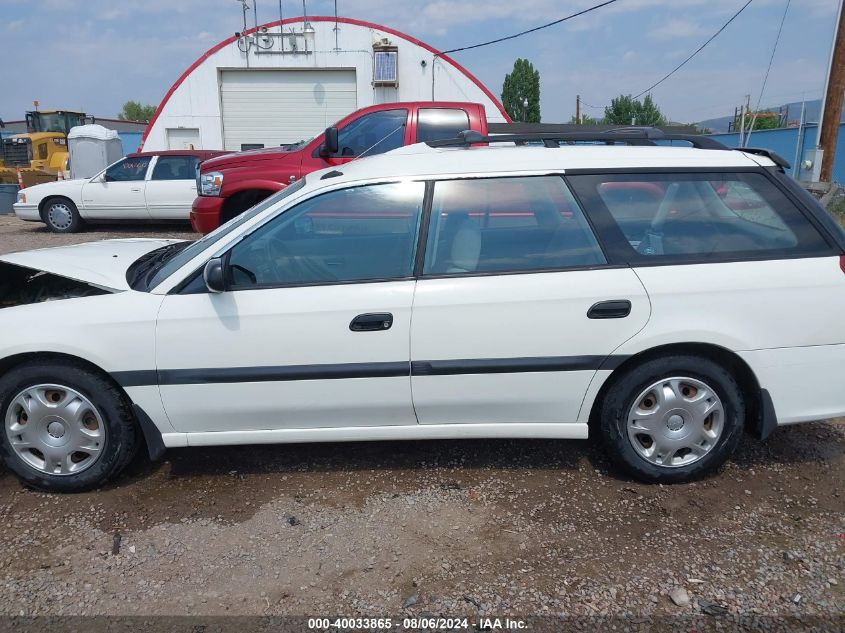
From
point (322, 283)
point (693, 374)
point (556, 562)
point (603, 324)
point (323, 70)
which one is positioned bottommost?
point (556, 562)

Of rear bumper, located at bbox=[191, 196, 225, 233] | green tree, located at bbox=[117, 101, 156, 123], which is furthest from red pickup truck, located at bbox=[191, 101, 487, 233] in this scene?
green tree, located at bbox=[117, 101, 156, 123]

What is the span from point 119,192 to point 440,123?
7938mm

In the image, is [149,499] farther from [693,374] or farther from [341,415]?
[693,374]

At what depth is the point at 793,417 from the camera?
10.6 feet

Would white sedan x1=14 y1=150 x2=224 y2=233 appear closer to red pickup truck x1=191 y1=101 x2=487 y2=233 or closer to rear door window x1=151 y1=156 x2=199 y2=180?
rear door window x1=151 y1=156 x2=199 y2=180

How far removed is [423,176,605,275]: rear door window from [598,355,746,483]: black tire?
24.0 inches

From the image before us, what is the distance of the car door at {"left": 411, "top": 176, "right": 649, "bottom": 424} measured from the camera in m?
3.05

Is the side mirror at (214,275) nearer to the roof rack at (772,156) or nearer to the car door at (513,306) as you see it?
the car door at (513,306)

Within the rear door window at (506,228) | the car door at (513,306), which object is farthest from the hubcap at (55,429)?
the rear door window at (506,228)

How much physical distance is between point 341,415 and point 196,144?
1944cm

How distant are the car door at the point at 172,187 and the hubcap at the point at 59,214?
1819mm

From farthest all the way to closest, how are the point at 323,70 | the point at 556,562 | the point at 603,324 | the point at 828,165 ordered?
the point at 323,70
the point at 828,165
the point at 603,324
the point at 556,562

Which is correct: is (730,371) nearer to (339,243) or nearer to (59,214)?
(339,243)

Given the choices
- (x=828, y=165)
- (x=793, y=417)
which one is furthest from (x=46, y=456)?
(x=828, y=165)
